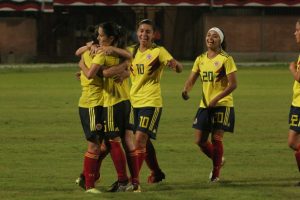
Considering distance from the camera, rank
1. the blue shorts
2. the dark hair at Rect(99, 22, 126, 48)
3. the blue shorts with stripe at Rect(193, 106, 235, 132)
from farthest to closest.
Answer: the blue shorts with stripe at Rect(193, 106, 235, 132)
the blue shorts
the dark hair at Rect(99, 22, 126, 48)

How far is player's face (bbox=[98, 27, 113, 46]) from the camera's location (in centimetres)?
1226

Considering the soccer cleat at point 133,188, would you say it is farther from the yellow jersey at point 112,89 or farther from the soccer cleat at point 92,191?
the yellow jersey at point 112,89

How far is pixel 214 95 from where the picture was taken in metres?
13.9

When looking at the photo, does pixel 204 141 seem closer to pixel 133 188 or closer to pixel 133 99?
pixel 133 99

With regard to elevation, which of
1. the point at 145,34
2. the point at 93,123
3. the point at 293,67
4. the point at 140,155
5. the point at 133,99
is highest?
the point at 145,34

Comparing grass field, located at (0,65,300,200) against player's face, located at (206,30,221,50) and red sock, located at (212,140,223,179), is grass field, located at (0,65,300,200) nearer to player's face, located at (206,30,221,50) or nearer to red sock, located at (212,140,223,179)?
red sock, located at (212,140,223,179)

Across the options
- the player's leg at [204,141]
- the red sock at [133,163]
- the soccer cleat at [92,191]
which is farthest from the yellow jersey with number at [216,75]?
the soccer cleat at [92,191]

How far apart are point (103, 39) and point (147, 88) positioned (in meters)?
1.52

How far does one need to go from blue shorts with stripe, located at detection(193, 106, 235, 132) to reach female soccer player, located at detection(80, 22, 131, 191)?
1674mm

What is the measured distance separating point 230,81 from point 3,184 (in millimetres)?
3236

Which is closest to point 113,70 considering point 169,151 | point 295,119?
point 295,119

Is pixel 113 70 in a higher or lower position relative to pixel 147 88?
higher

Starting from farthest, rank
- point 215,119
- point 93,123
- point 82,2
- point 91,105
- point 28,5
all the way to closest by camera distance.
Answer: point 82,2 → point 28,5 → point 215,119 → point 91,105 → point 93,123

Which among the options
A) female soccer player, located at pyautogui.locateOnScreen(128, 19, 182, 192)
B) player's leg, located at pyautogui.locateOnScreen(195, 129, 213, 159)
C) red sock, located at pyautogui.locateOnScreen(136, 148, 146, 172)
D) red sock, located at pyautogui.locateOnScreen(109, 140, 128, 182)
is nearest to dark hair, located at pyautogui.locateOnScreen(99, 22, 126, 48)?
female soccer player, located at pyautogui.locateOnScreen(128, 19, 182, 192)
